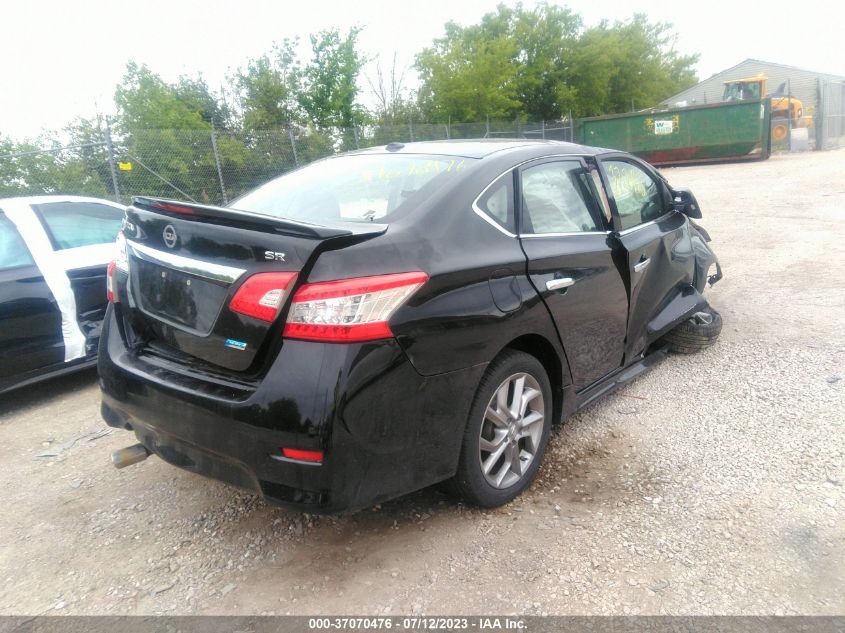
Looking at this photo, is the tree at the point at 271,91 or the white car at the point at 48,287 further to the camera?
the tree at the point at 271,91

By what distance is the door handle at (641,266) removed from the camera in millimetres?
3674

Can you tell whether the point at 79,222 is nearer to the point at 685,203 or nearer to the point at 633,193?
the point at 633,193

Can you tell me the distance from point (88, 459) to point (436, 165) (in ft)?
8.40

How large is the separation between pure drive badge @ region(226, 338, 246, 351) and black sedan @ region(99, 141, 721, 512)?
16 millimetres

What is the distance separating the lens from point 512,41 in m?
35.4


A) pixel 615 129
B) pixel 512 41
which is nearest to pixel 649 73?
pixel 512 41

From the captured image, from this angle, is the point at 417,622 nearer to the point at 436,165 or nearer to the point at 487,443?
the point at 487,443

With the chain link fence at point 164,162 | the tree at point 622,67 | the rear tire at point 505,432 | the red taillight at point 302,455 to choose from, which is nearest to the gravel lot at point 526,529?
the rear tire at point 505,432

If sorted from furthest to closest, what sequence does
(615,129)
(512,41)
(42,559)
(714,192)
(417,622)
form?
(512,41)
(615,129)
(714,192)
(42,559)
(417,622)

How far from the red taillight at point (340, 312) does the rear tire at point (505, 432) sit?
64 centimetres

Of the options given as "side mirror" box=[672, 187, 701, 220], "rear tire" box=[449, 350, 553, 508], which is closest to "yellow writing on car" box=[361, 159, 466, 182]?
"rear tire" box=[449, 350, 553, 508]

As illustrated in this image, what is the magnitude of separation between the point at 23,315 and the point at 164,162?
9.99 metres

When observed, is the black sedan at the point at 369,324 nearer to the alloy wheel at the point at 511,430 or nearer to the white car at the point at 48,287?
the alloy wheel at the point at 511,430

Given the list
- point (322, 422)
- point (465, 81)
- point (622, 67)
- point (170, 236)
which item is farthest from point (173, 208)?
point (622, 67)
